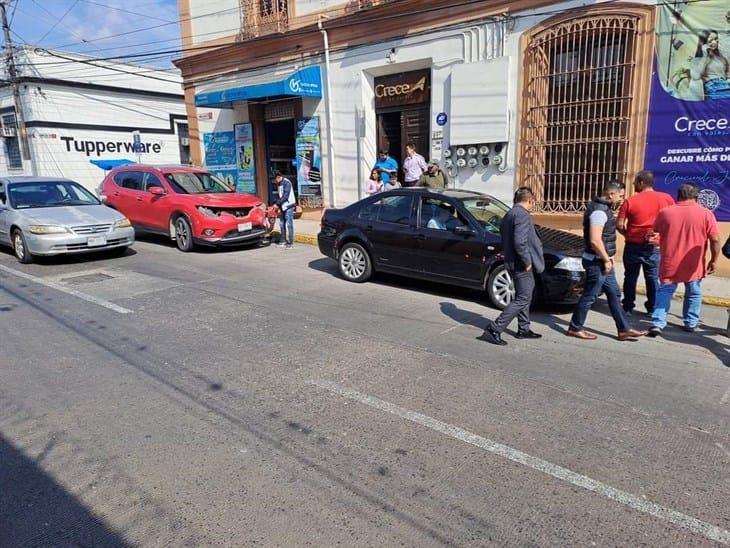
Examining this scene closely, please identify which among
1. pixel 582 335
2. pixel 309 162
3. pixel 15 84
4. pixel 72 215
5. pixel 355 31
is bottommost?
pixel 582 335

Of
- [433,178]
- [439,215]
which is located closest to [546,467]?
[439,215]

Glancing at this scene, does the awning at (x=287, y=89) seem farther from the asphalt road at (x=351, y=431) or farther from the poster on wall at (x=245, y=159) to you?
the asphalt road at (x=351, y=431)

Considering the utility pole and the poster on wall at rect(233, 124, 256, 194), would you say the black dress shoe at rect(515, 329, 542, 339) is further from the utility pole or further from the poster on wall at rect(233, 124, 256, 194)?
the utility pole

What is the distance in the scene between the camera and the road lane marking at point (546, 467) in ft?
8.87

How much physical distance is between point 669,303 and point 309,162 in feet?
35.6

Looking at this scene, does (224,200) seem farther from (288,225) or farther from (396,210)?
(396,210)

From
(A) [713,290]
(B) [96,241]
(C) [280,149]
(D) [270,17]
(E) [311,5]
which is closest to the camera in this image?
(A) [713,290]

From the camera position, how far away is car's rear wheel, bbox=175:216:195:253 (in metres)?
10.8

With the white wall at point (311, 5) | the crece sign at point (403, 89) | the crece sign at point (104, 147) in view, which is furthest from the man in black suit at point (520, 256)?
the crece sign at point (104, 147)

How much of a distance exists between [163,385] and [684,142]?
9089 mm

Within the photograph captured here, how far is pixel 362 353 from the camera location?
5176 mm

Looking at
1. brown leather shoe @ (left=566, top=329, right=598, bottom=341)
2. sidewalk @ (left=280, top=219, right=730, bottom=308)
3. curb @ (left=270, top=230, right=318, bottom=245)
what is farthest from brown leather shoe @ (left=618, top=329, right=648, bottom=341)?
curb @ (left=270, top=230, right=318, bottom=245)

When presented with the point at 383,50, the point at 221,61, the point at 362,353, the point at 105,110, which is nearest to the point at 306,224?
the point at 383,50

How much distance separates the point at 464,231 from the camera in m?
6.97
